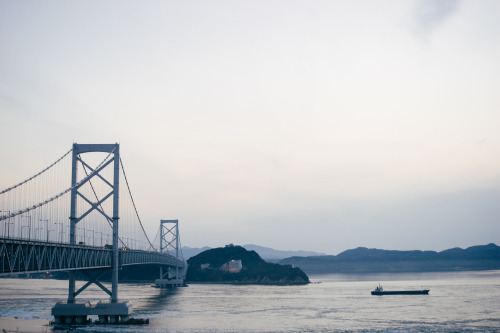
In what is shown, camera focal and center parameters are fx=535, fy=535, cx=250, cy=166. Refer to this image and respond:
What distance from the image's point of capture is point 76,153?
56.1 meters

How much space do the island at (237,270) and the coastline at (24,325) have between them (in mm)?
111205

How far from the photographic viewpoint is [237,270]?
593ft

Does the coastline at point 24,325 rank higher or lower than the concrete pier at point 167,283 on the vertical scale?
lower

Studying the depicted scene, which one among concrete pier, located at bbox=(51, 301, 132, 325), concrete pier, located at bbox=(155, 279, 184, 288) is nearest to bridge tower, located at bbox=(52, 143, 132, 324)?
concrete pier, located at bbox=(51, 301, 132, 325)

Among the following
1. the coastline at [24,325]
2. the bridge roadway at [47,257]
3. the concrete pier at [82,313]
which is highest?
the bridge roadway at [47,257]

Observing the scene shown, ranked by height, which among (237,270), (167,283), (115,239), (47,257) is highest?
(115,239)

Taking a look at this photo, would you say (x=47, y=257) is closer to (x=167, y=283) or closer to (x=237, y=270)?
(x=167, y=283)

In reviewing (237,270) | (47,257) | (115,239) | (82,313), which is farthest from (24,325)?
(237,270)

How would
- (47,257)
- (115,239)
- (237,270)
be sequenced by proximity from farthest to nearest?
(237,270) → (115,239) → (47,257)

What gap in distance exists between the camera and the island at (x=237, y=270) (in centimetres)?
16512

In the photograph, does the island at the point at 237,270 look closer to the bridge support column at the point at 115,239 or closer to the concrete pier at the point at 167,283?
the concrete pier at the point at 167,283

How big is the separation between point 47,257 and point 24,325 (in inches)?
674

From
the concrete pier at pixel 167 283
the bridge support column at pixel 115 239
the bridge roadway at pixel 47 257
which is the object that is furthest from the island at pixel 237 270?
the bridge roadway at pixel 47 257

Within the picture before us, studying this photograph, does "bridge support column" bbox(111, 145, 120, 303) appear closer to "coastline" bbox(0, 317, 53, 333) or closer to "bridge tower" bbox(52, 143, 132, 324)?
"bridge tower" bbox(52, 143, 132, 324)
